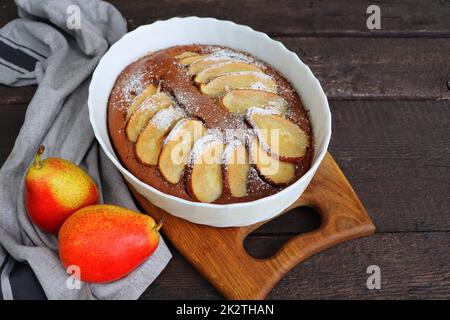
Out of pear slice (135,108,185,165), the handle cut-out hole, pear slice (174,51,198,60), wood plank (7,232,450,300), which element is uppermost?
pear slice (174,51,198,60)

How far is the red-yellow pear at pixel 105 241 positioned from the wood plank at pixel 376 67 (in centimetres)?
72

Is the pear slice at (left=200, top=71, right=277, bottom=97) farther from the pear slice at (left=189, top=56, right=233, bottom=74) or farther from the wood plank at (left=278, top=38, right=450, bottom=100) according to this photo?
the wood plank at (left=278, top=38, right=450, bottom=100)

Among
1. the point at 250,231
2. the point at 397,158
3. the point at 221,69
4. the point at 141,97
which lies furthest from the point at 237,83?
the point at 397,158

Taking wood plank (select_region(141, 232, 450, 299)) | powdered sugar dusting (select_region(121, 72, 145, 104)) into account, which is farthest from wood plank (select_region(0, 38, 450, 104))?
wood plank (select_region(141, 232, 450, 299))

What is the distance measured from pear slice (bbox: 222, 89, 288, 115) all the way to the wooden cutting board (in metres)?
0.26

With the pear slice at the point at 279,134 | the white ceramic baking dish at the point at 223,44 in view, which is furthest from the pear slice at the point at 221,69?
the pear slice at the point at 279,134

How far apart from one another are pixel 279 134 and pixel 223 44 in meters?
0.49

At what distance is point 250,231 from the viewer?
5.05ft

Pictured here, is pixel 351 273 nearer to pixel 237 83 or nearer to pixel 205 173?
pixel 205 173

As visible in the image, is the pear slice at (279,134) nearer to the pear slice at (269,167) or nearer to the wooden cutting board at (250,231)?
the pear slice at (269,167)

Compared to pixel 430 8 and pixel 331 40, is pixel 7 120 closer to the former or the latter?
pixel 331 40

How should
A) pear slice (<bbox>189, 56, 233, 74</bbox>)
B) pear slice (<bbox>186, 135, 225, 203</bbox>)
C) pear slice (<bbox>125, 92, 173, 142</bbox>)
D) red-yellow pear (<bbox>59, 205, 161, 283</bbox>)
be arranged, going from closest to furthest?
red-yellow pear (<bbox>59, 205, 161, 283</bbox>)
pear slice (<bbox>186, 135, 225, 203</bbox>)
pear slice (<bbox>125, 92, 173, 142</bbox>)
pear slice (<bbox>189, 56, 233, 74</bbox>)

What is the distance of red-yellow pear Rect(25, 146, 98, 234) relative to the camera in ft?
4.66

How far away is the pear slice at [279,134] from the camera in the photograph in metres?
1.54
